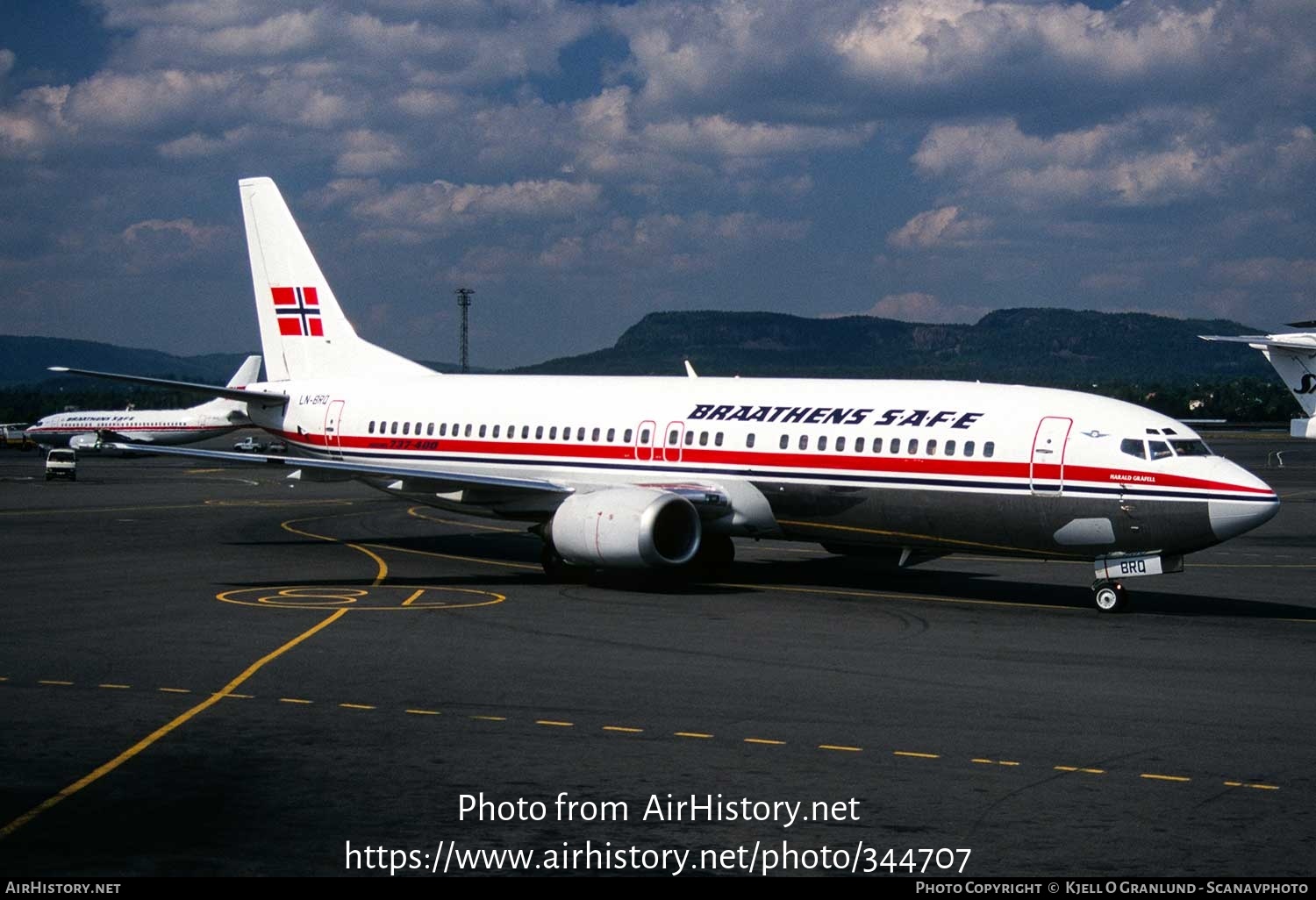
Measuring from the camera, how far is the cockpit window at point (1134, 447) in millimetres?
28906

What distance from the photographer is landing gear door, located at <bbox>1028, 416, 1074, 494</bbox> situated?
29438 mm

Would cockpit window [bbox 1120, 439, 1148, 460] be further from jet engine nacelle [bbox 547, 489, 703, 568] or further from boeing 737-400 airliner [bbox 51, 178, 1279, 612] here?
jet engine nacelle [bbox 547, 489, 703, 568]

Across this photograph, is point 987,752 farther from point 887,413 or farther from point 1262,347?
point 1262,347

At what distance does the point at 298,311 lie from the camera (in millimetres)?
45156

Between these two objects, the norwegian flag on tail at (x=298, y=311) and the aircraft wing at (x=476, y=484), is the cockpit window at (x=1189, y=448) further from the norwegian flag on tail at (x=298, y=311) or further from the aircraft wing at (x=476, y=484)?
the norwegian flag on tail at (x=298, y=311)

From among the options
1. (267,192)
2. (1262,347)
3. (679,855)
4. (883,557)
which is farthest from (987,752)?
(1262,347)

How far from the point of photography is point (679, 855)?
1310 centimetres

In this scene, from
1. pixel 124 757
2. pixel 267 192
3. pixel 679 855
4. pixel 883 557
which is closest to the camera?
pixel 679 855

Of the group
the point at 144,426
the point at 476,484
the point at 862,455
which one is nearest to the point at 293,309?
the point at 476,484

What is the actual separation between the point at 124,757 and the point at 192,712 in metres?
2.59

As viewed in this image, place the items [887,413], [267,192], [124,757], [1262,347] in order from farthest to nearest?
[1262,347]
[267,192]
[887,413]
[124,757]

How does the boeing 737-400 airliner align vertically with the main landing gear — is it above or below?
above

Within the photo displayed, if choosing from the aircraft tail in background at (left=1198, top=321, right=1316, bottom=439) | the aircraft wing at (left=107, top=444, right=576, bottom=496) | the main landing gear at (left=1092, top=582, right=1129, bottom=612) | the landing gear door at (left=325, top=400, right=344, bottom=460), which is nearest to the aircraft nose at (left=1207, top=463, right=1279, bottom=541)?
the main landing gear at (left=1092, top=582, right=1129, bottom=612)

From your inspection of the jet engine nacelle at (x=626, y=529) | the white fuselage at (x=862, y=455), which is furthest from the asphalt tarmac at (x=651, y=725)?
the white fuselage at (x=862, y=455)
